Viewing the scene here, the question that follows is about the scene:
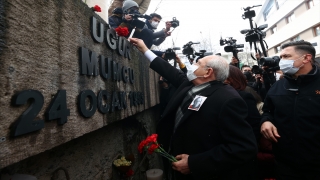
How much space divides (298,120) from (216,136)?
0.99 m

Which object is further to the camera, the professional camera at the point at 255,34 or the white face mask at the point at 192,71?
the professional camera at the point at 255,34

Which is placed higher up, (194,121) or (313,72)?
(313,72)

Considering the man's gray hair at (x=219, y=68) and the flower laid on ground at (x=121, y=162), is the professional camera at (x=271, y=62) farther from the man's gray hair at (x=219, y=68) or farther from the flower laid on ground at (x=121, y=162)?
the flower laid on ground at (x=121, y=162)

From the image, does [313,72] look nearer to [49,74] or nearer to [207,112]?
[207,112]

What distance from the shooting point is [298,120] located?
1.99 meters

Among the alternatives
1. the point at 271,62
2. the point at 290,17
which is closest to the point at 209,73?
the point at 271,62

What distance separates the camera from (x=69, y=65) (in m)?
1.36

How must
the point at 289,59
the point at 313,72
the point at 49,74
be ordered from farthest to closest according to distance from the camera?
the point at 289,59, the point at 313,72, the point at 49,74

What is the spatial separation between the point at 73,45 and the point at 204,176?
1.44 metres

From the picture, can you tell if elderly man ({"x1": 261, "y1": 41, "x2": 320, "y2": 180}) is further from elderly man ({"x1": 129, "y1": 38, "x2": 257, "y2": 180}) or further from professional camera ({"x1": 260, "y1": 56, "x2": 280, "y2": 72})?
elderly man ({"x1": 129, "y1": 38, "x2": 257, "y2": 180})

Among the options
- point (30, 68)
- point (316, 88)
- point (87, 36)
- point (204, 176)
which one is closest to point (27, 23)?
point (30, 68)

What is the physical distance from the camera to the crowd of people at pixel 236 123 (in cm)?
157

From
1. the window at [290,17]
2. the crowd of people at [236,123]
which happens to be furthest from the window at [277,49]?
the crowd of people at [236,123]

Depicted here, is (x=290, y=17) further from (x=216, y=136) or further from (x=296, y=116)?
(x=216, y=136)
